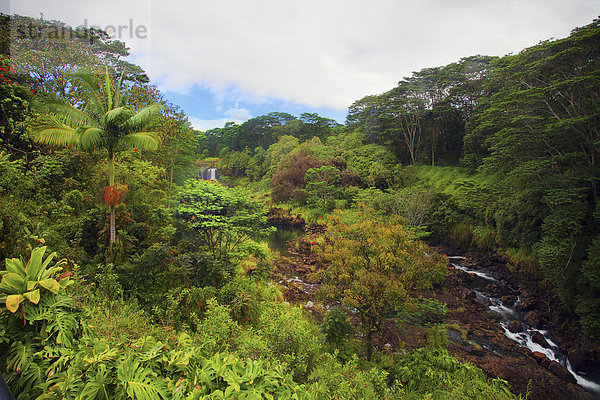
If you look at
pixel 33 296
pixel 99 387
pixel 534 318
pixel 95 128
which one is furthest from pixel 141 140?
pixel 534 318

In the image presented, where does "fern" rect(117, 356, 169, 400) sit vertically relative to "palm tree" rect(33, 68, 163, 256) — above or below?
below

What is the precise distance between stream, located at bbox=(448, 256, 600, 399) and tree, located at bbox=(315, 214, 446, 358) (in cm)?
496

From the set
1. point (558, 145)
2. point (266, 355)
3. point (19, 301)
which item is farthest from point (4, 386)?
point (558, 145)

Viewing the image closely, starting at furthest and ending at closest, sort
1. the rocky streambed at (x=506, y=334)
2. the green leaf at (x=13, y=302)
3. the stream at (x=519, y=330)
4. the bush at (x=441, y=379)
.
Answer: the stream at (x=519, y=330) → the rocky streambed at (x=506, y=334) → the bush at (x=441, y=379) → the green leaf at (x=13, y=302)

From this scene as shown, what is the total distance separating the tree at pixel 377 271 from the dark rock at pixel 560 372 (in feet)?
14.7

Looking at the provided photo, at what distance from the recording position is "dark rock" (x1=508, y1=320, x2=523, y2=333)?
979 cm

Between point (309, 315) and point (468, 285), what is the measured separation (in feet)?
29.3

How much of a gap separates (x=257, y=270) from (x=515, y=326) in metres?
10.1

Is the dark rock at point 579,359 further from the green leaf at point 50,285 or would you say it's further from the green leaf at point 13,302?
the green leaf at point 13,302

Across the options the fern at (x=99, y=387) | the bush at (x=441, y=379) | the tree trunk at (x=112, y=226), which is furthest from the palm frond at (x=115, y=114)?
the bush at (x=441, y=379)

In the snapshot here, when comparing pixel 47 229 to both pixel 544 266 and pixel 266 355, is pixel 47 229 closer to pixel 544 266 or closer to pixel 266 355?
pixel 266 355

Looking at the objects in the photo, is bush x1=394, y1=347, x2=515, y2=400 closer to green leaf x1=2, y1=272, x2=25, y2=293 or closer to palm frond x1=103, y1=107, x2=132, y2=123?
green leaf x1=2, y1=272, x2=25, y2=293

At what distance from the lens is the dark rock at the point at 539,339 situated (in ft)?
29.4

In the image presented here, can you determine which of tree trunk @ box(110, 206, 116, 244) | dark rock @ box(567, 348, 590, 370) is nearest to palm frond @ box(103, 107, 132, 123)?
tree trunk @ box(110, 206, 116, 244)
